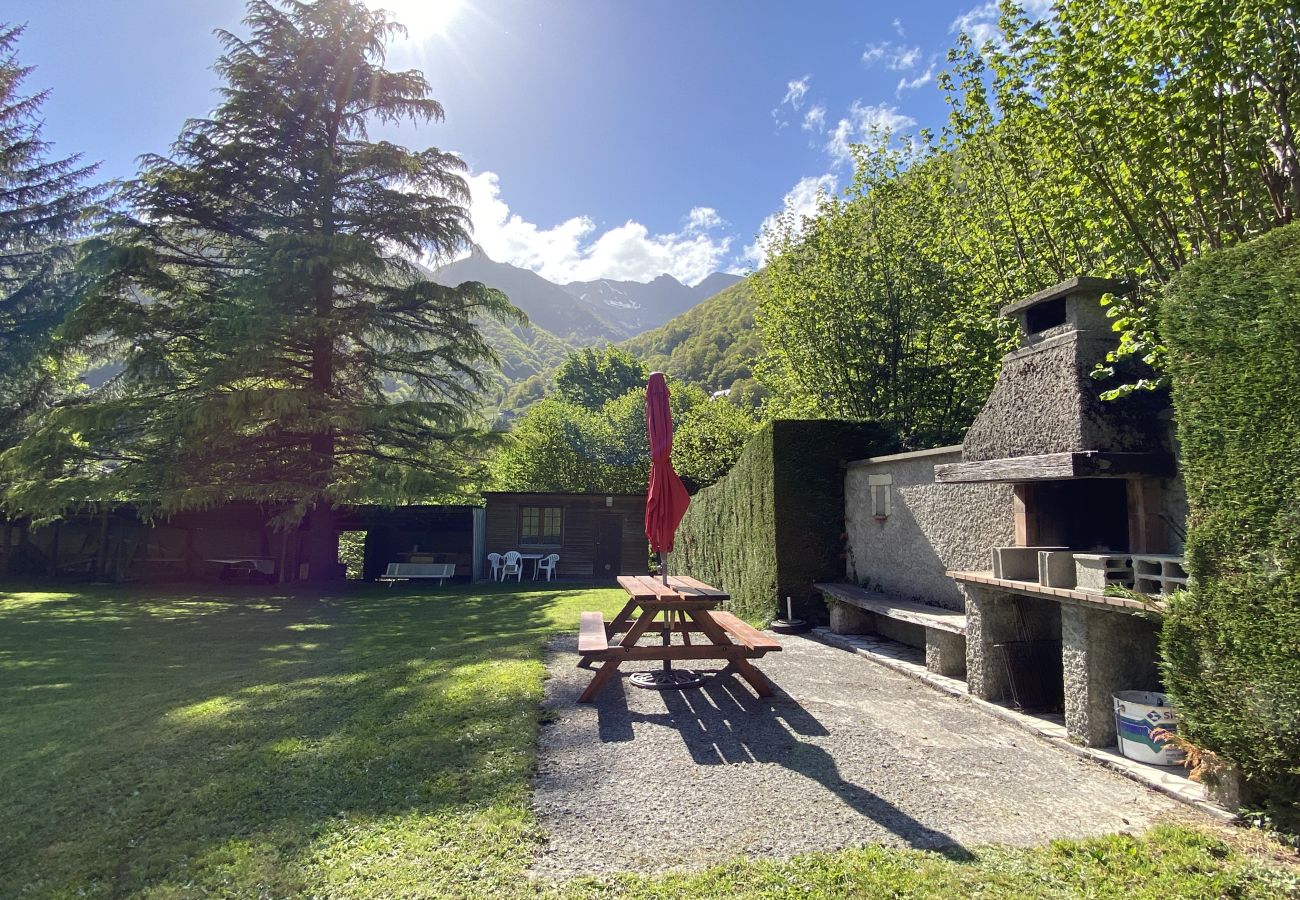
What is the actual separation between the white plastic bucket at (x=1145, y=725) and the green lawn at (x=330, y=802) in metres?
0.82

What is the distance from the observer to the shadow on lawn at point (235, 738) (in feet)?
9.82

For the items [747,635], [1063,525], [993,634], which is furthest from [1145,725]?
[747,635]

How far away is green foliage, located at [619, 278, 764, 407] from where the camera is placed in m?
46.7

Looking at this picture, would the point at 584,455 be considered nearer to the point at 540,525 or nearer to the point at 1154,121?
the point at 540,525

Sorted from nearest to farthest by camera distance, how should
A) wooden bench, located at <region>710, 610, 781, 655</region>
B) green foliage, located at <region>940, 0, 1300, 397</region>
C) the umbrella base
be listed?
1. green foliage, located at <region>940, 0, 1300, 397</region>
2. wooden bench, located at <region>710, 610, 781, 655</region>
3. the umbrella base

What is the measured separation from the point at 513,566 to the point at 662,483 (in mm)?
13495

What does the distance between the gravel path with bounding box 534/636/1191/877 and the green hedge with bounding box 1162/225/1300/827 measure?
0.61 meters

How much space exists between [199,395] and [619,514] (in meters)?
10.7

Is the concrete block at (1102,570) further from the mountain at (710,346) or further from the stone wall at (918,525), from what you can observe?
the mountain at (710,346)

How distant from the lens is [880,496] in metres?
7.77

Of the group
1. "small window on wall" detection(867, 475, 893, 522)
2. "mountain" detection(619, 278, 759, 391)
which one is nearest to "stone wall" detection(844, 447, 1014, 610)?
"small window on wall" detection(867, 475, 893, 522)

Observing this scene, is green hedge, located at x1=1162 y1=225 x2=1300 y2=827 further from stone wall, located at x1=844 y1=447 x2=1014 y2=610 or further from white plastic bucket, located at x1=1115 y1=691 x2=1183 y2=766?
stone wall, located at x1=844 y1=447 x2=1014 y2=610

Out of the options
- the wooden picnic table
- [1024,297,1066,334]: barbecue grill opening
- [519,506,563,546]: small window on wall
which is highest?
[1024,297,1066,334]: barbecue grill opening

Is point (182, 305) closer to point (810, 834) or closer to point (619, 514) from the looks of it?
point (619, 514)
